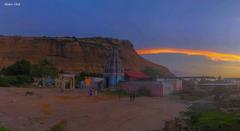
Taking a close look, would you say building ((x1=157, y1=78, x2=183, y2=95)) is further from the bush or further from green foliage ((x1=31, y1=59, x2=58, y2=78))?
green foliage ((x1=31, y1=59, x2=58, y2=78))

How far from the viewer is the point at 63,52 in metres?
120

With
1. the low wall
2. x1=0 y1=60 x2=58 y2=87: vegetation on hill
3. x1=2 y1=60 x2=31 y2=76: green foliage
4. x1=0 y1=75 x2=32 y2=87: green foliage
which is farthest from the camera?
x1=2 y1=60 x2=31 y2=76: green foliage

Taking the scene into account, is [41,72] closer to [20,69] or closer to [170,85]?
[20,69]

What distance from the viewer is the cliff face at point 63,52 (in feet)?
373

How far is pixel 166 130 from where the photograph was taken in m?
16.4

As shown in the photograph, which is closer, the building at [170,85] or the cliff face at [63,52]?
the building at [170,85]

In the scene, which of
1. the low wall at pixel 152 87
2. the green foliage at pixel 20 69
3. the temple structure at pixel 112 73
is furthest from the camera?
the green foliage at pixel 20 69

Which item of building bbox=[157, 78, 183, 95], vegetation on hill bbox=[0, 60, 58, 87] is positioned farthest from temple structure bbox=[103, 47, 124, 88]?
vegetation on hill bbox=[0, 60, 58, 87]

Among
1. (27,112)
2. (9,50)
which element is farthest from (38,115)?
(9,50)

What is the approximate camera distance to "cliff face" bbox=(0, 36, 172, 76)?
113756 millimetres

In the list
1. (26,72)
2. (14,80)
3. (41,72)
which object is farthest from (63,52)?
(14,80)

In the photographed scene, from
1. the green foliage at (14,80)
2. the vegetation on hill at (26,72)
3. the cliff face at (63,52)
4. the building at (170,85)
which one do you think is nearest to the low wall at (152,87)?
the building at (170,85)

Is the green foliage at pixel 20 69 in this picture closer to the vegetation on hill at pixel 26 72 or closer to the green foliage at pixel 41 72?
the vegetation on hill at pixel 26 72

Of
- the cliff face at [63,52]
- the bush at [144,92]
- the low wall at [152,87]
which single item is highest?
the cliff face at [63,52]
